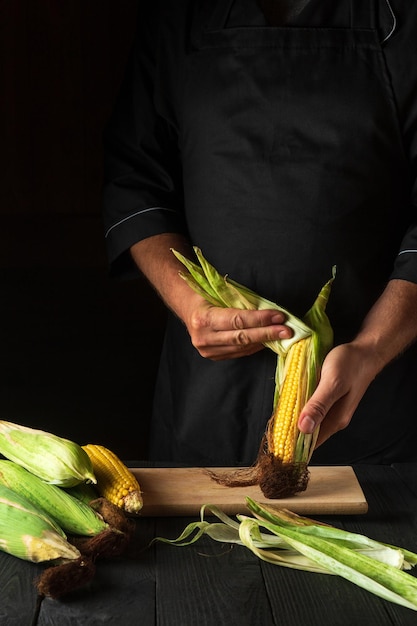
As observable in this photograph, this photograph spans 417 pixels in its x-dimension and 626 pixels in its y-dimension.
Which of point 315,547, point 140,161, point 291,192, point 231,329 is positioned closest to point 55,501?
point 315,547

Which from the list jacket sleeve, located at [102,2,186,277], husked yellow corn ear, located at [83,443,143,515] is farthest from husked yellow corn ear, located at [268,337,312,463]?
jacket sleeve, located at [102,2,186,277]

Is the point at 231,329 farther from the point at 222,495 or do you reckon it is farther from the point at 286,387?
the point at 222,495

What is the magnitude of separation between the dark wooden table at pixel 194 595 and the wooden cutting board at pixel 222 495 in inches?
3.5

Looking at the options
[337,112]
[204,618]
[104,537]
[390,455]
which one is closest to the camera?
[204,618]

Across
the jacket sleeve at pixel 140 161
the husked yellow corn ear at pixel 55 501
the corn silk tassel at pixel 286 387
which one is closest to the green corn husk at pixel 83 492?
the husked yellow corn ear at pixel 55 501

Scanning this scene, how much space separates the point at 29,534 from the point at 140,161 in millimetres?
1043

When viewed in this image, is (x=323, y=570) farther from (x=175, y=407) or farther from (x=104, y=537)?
(x=175, y=407)

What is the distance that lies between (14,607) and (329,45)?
1.23 metres

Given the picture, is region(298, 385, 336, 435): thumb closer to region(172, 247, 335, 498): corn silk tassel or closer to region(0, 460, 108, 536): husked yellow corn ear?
region(172, 247, 335, 498): corn silk tassel

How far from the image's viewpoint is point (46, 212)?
4062mm

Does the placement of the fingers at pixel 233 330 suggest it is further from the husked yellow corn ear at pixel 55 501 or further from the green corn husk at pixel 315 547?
the husked yellow corn ear at pixel 55 501

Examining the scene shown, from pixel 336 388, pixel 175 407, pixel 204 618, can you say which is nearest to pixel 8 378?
pixel 175 407

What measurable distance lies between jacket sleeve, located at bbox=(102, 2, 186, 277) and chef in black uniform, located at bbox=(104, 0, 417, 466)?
1cm

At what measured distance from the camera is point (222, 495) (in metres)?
1.43
